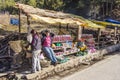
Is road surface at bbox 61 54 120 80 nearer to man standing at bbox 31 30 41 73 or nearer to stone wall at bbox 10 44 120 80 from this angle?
stone wall at bbox 10 44 120 80

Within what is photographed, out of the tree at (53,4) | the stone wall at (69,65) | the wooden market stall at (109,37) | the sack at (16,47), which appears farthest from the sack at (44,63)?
the tree at (53,4)

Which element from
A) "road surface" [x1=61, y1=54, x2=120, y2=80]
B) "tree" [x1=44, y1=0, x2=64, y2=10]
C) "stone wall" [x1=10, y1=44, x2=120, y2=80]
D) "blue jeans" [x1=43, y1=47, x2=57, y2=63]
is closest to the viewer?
"stone wall" [x1=10, y1=44, x2=120, y2=80]

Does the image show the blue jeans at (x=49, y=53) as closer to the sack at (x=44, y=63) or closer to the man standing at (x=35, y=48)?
the sack at (x=44, y=63)

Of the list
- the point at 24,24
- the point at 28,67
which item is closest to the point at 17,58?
the point at 28,67

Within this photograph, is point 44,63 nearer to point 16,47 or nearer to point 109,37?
point 16,47

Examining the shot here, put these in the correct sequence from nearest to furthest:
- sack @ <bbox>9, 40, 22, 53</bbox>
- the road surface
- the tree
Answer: the road surface < sack @ <bbox>9, 40, 22, 53</bbox> < the tree

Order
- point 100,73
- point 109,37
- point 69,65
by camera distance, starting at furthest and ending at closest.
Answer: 1. point 109,37
2. point 69,65
3. point 100,73

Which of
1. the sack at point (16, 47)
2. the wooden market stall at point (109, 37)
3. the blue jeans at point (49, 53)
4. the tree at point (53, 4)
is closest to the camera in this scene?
the blue jeans at point (49, 53)

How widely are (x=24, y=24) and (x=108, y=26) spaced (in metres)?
10.5

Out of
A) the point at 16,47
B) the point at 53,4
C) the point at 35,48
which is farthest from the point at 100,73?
the point at 53,4

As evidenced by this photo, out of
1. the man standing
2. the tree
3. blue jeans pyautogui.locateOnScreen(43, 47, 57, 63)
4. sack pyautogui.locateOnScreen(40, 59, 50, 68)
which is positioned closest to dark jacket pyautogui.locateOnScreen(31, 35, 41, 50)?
the man standing

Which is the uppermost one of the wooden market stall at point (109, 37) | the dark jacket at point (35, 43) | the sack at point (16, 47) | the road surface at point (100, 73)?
the dark jacket at point (35, 43)

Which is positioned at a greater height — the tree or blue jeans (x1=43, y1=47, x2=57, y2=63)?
the tree

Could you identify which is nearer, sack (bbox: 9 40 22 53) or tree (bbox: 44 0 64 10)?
sack (bbox: 9 40 22 53)
